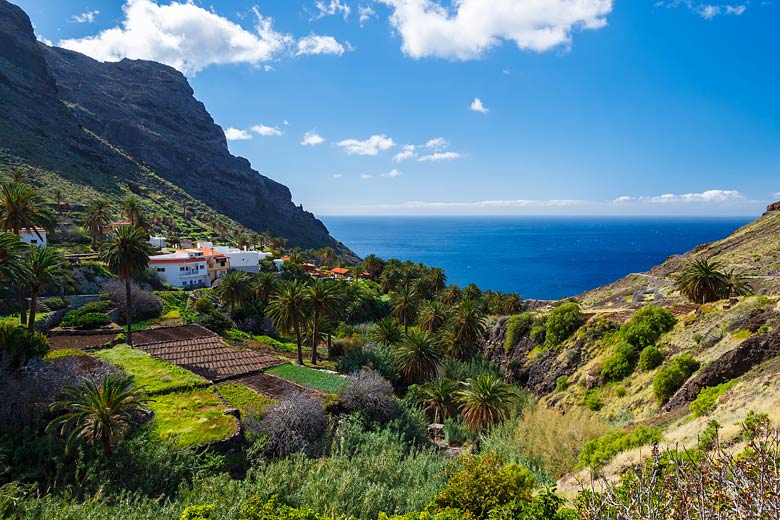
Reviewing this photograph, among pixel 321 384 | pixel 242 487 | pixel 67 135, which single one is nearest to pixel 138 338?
pixel 321 384

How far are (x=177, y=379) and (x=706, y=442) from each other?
30003 millimetres

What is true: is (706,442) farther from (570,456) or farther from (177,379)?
(177,379)

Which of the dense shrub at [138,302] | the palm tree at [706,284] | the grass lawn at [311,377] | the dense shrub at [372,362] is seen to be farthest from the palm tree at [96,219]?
the palm tree at [706,284]

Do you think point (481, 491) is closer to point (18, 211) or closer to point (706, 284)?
point (706, 284)

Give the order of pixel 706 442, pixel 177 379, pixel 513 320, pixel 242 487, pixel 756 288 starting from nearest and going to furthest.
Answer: pixel 706 442 → pixel 242 487 → pixel 177 379 → pixel 756 288 → pixel 513 320

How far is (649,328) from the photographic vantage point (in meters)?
33.1

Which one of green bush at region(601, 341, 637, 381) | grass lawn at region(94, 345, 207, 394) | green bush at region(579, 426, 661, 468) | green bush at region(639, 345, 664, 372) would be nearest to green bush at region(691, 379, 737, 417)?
green bush at region(579, 426, 661, 468)

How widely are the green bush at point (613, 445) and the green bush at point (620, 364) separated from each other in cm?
1442

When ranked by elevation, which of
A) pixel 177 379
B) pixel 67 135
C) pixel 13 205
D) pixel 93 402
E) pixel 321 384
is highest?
pixel 67 135

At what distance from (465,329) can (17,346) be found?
38.9 metres

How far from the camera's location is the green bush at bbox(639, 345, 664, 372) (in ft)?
99.5

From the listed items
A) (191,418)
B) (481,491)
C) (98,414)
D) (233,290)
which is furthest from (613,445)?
(233,290)

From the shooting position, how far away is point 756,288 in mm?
41031

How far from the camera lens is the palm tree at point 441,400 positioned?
34.8m
